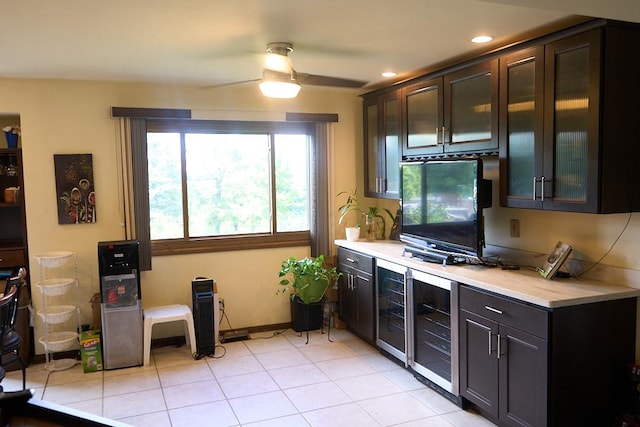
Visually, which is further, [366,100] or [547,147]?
[366,100]

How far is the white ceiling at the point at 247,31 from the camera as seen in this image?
248 centimetres

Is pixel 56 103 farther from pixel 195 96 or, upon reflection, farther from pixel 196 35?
pixel 196 35

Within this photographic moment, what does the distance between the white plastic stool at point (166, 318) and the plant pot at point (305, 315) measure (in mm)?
1048

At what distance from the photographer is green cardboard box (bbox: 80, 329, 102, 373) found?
413 centimetres

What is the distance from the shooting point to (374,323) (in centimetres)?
439

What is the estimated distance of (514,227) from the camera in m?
3.62

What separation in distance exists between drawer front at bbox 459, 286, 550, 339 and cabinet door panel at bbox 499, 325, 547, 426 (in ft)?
0.15

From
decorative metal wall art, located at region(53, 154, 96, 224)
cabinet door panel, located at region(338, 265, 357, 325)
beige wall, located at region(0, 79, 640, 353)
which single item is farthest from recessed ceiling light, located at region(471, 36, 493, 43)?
decorative metal wall art, located at region(53, 154, 96, 224)

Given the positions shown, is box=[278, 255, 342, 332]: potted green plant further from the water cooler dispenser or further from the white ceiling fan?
the white ceiling fan

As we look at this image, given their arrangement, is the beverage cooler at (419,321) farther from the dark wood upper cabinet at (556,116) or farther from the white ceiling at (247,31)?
the white ceiling at (247,31)

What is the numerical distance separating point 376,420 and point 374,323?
1226 millimetres

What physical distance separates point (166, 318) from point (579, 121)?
11.3 ft

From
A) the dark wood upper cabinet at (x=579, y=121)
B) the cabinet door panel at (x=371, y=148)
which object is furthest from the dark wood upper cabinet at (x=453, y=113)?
the cabinet door panel at (x=371, y=148)

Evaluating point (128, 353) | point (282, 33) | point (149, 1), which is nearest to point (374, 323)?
point (128, 353)
